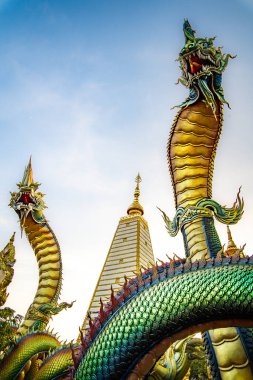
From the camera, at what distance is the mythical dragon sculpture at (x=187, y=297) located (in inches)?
114

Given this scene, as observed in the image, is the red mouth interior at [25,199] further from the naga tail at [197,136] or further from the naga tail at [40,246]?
the naga tail at [197,136]

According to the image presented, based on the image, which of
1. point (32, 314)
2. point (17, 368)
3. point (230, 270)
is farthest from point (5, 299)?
point (230, 270)

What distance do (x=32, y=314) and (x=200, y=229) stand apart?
225 inches

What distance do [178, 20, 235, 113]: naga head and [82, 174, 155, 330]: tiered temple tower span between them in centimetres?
920

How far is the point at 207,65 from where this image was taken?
253 inches

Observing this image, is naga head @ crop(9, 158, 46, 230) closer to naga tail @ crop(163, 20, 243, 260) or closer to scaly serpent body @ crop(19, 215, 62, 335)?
scaly serpent body @ crop(19, 215, 62, 335)

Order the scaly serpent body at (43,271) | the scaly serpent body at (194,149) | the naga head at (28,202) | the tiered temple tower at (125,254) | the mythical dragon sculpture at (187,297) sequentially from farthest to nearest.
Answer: the tiered temple tower at (125,254) < the naga head at (28,202) < the scaly serpent body at (43,271) < the scaly serpent body at (194,149) < the mythical dragon sculpture at (187,297)

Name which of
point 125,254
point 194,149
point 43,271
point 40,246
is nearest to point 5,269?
point 43,271

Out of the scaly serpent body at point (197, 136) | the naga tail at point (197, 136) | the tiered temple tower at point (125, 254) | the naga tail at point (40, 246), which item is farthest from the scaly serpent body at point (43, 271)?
the scaly serpent body at point (197, 136)

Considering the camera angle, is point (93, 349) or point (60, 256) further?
point (60, 256)

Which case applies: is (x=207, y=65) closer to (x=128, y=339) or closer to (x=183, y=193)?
(x=183, y=193)

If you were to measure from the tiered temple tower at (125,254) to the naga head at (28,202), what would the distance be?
17.2 feet

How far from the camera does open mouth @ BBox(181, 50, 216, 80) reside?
6359 millimetres

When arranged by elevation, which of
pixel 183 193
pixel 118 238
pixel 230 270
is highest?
pixel 118 238
